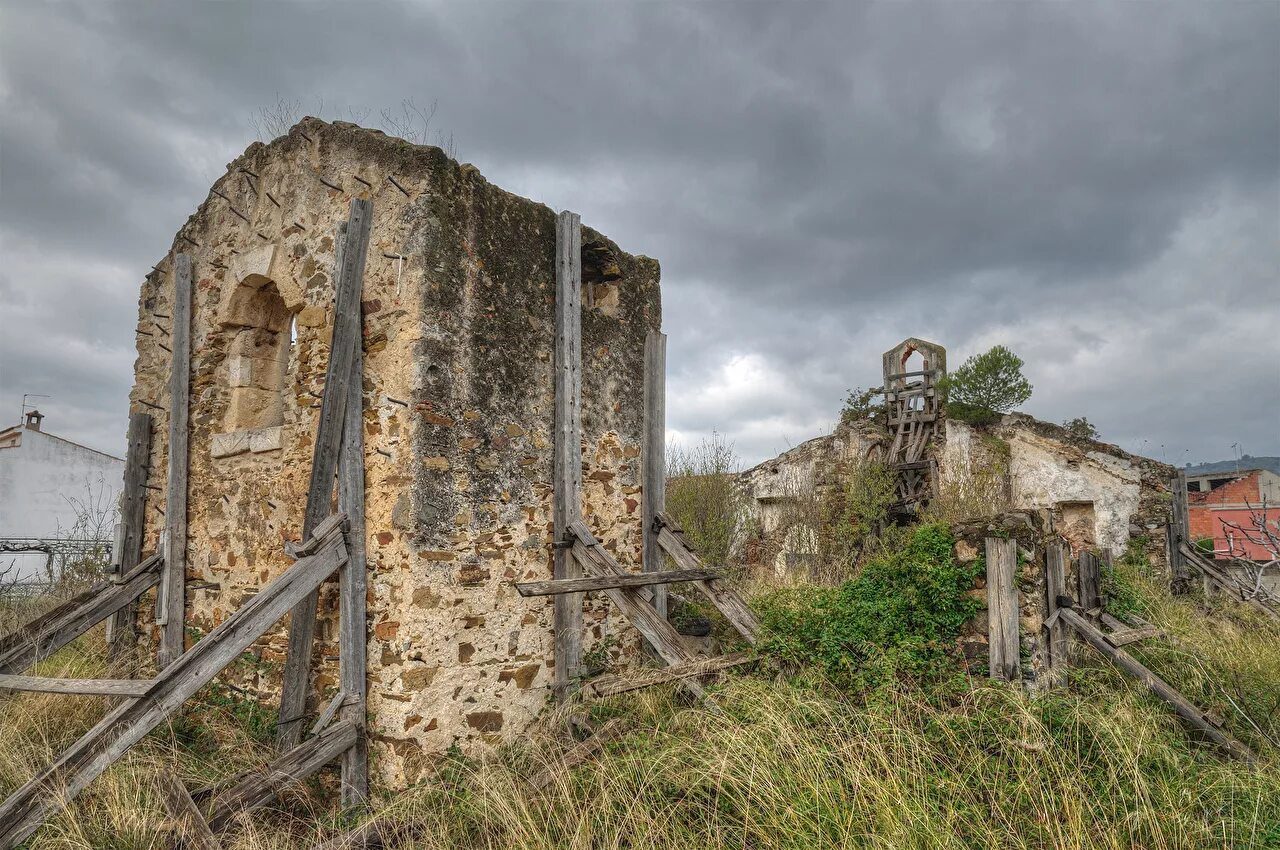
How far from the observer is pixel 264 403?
6.30 m

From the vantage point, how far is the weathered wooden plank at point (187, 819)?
3791mm

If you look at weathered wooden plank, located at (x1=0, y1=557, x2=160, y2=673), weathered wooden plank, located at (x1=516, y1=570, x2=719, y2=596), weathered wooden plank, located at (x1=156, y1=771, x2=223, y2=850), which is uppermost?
weathered wooden plank, located at (x1=516, y1=570, x2=719, y2=596)

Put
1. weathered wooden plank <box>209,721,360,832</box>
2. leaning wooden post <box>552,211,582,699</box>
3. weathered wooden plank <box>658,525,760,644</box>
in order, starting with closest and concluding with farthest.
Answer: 1. weathered wooden plank <box>209,721,360,832</box>
2. leaning wooden post <box>552,211,582,699</box>
3. weathered wooden plank <box>658,525,760,644</box>

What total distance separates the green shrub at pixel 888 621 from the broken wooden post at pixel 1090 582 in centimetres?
206

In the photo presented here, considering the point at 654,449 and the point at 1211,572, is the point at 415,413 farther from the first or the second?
the point at 1211,572

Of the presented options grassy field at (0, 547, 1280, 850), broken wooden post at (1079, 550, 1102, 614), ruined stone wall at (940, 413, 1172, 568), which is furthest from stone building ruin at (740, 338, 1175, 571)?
grassy field at (0, 547, 1280, 850)

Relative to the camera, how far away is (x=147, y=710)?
13.1ft

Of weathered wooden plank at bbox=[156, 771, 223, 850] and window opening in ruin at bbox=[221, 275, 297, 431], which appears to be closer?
weathered wooden plank at bbox=[156, 771, 223, 850]

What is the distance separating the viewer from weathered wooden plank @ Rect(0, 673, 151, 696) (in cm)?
400

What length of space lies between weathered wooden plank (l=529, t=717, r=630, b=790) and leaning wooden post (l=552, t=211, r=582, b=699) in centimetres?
62

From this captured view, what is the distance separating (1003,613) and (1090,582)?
7.03 feet

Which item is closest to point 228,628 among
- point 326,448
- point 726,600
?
point 326,448

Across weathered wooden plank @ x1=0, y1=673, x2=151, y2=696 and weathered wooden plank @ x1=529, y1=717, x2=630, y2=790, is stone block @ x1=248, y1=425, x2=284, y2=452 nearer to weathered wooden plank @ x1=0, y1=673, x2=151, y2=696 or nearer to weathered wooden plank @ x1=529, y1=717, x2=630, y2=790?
weathered wooden plank @ x1=0, y1=673, x2=151, y2=696

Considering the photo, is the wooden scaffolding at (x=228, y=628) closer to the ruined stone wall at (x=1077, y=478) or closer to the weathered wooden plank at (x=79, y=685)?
Answer: the weathered wooden plank at (x=79, y=685)
